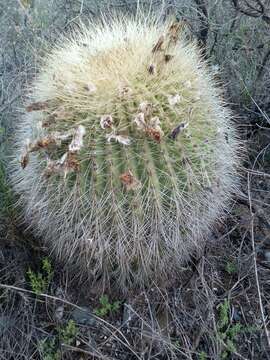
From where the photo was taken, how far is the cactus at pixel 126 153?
1.43 m

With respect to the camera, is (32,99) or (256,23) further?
(256,23)

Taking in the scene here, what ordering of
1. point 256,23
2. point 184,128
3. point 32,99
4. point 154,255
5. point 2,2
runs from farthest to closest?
1. point 2,2
2. point 256,23
3. point 32,99
4. point 154,255
5. point 184,128

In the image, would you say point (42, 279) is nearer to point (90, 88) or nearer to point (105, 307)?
point (105, 307)

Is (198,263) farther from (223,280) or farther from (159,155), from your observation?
(159,155)

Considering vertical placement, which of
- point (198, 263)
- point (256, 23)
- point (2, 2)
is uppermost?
point (2, 2)

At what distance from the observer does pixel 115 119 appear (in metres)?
1.44

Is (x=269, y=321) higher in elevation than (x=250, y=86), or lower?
lower

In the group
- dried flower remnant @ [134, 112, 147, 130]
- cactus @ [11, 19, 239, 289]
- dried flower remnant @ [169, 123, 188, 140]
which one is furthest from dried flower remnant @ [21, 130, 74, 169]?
dried flower remnant @ [169, 123, 188, 140]

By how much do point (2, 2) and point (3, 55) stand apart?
983mm

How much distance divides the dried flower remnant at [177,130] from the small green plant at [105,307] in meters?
0.73

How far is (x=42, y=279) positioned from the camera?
1819 mm

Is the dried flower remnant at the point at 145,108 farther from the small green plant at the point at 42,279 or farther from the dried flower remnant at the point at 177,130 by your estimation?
the small green plant at the point at 42,279

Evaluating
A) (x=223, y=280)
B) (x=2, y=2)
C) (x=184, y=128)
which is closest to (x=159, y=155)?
(x=184, y=128)

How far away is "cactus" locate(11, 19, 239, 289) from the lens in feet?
4.69
